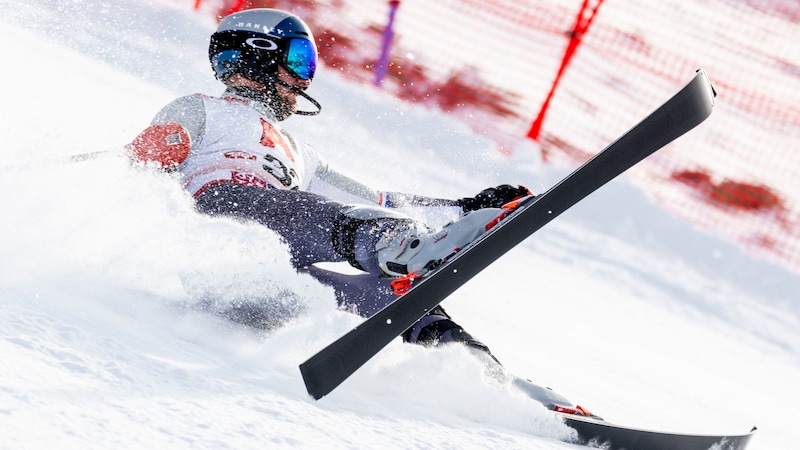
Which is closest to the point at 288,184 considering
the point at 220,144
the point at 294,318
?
the point at 220,144

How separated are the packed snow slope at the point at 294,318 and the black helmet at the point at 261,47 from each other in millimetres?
680

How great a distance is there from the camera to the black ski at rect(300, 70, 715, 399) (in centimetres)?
194

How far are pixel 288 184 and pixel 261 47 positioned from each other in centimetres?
63

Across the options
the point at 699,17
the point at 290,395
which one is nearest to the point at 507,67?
the point at 699,17

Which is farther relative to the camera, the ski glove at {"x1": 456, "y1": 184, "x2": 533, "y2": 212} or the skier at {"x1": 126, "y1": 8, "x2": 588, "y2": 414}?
the ski glove at {"x1": 456, "y1": 184, "x2": 533, "y2": 212}

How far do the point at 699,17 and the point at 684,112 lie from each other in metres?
6.63

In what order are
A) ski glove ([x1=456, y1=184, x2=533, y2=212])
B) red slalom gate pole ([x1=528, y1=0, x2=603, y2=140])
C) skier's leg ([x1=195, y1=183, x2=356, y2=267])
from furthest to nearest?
red slalom gate pole ([x1=528, y1=0, x2=603, y2=140])
ski glove ([x1=456, y1=184, x2=533, y2=212])
skier's leg ([x1=195, y1=183, x2=356, y2=267])

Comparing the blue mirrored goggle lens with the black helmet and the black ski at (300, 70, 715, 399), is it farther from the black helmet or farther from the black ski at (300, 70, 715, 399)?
the black ski at (300, 70, 715, 399)

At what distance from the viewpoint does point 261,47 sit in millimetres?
3084

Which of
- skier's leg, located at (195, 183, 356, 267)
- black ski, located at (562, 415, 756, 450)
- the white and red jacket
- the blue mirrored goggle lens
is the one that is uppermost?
the blue mirrored goggle lens

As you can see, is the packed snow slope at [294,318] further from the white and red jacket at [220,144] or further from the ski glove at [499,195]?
the ski glove at [499,195]

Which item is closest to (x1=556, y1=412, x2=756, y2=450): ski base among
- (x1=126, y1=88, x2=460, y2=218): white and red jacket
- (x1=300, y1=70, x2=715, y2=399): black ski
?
(x1=300, y1=70, x2=715, y2=399): black ski

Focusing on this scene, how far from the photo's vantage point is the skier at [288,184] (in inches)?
92.0

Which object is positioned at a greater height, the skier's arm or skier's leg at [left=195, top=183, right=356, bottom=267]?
the skier's arm
